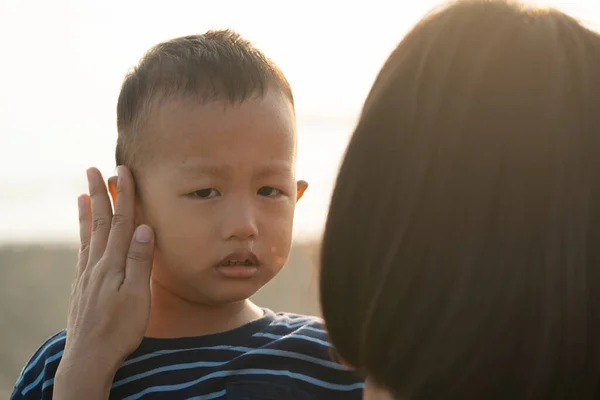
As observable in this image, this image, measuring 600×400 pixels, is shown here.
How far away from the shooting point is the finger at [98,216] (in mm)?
3076

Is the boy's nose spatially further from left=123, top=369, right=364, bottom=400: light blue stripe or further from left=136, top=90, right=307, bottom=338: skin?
left=123, top=369, right=364, bottom=400: light blue stripe

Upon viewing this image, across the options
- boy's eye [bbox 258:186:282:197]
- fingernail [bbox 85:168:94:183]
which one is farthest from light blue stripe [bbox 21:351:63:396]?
boy's eye [bbox 258:186:282:197]

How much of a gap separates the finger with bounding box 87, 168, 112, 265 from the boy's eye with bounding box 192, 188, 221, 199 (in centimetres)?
34

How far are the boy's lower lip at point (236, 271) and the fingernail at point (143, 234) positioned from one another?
246 mm

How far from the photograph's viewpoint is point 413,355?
6.10 feet

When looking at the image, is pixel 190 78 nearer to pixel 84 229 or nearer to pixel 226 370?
pixel 84 229

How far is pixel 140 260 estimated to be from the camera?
9.80 ft

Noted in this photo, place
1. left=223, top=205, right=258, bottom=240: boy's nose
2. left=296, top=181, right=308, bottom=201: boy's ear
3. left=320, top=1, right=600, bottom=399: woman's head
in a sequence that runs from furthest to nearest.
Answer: left=296, top=181, right=308, bottom=201: boy's ear, left=223, top=205, right=258, bottom=240: boy's nose, left=320, top=1, right=600, bottom=399: woman's head

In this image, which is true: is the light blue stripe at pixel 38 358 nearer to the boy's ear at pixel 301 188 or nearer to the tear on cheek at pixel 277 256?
the tear on cheek at pixel 277 256

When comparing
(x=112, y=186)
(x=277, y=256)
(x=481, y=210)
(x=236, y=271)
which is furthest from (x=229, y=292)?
(x=481, y=210)

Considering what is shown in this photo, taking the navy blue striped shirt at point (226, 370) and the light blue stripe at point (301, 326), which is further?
the light blue stripe at point (301, 326)

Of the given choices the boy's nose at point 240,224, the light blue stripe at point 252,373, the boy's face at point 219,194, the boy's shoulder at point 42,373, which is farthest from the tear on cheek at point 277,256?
the boy's shoulder at point 42,373

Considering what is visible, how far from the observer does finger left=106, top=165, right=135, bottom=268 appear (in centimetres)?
300

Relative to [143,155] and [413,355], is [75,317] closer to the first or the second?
[143,155]
